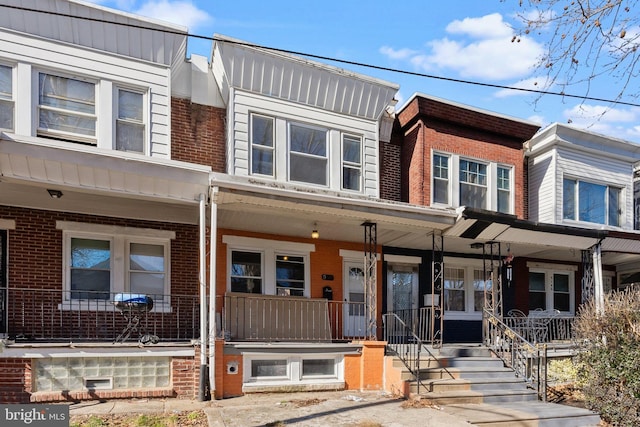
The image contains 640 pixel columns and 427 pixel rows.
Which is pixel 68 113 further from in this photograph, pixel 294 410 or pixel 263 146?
pixel 294 410

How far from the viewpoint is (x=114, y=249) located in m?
9.71

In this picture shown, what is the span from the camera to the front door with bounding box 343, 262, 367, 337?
11.7 meters

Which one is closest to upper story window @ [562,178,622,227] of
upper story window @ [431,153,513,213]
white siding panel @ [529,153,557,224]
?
white siding panel @ [529,153,557,224]

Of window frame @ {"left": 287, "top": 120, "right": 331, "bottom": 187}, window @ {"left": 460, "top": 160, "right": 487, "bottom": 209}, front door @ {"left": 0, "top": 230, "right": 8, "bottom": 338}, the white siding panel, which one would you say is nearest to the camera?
front door @ {"left": 0, "top": 230, "right": 8, "bottom": 338}

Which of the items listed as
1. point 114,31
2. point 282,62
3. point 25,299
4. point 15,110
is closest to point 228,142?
point 282,62

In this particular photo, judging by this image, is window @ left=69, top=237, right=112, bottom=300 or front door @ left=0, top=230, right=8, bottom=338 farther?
window @ left=69, top=237, right=112, bottom=300

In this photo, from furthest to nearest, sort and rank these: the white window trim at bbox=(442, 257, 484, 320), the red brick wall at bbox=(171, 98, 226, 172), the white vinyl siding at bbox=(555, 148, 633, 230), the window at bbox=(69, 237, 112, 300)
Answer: the white vinyl siding at bbox=(555, 148, 633, 230)
the white window trim at bbox=(442, 257, 484, 320)
the red brick wall at bbox=(171, 98, 226, 172)
the window at bbox=(69, 237, 112, 300)

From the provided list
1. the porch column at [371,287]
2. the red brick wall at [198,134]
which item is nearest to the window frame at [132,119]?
the red brick wall at [198,134]

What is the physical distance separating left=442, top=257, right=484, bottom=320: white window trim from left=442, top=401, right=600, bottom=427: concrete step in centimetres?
495

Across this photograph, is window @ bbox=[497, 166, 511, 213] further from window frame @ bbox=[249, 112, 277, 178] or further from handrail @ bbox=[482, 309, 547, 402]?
window frame @ bbox=[249, 112, 277, 178]

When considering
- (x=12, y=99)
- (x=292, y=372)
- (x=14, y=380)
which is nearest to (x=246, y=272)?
(x=292, y=372)

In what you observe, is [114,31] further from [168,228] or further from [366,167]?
[366,167]

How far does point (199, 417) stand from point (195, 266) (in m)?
4.03

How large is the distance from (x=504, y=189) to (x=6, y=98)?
11.6 m
